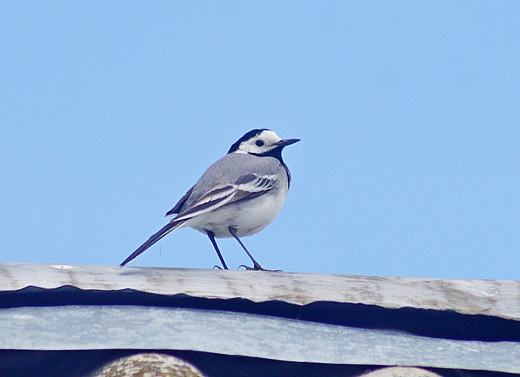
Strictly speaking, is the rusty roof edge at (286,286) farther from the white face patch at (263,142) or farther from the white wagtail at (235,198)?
the white face patch at (263,142)

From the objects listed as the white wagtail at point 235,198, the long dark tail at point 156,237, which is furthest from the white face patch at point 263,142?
the long dark tail at point 156,237

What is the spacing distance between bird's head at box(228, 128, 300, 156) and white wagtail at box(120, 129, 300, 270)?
0.80 meters

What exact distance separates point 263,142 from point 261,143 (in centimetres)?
2

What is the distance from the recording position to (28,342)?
3893 mm

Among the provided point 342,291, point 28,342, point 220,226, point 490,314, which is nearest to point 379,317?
point 342,291

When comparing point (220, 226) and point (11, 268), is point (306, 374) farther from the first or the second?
point (220, 226)

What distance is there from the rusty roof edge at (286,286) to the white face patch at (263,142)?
4174 mm

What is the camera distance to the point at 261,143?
8891mm

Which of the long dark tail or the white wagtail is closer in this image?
the long dark tail

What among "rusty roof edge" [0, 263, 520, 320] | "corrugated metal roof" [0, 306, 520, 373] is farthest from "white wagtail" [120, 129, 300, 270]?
"corrugated metal roof" [0, 306, 520, 373]

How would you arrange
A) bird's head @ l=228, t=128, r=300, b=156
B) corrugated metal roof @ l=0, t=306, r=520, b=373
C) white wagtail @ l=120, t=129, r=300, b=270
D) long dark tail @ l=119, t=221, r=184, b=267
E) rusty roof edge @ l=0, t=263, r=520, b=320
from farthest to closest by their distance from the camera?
bird's head @ l=228, t=128, r=300, b=156
white wagtail @ l=120, t=129, r=300, b=270
long dark tail @ l=119, t=221, r=184, b=267
rusty roof edge @ l=0, t=263, r=520, b=320
corrugated metal roof @ l=0, t=306, r=520, b=373

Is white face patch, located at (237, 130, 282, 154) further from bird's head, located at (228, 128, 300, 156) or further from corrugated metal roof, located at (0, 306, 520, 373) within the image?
corrugated metal roof, located at (0, 306, 520, 373)

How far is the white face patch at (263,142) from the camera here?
888 cm

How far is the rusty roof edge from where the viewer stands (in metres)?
4.05
